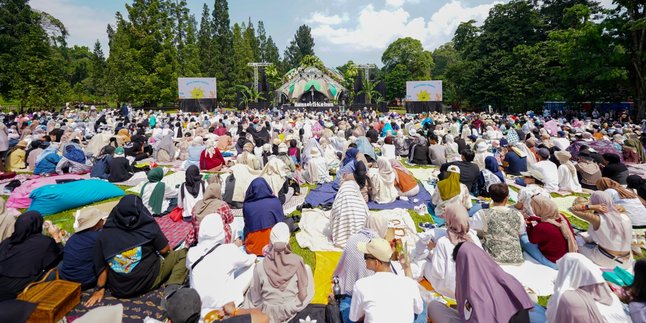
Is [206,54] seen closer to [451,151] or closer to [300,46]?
[300,46]

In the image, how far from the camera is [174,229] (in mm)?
5160

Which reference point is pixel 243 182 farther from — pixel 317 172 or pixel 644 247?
pixel 644 247

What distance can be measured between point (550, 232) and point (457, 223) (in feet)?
4.78

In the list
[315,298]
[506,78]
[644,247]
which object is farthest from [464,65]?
[315,298]

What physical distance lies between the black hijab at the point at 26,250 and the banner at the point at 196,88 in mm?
29183

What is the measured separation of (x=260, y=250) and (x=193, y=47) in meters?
38.8

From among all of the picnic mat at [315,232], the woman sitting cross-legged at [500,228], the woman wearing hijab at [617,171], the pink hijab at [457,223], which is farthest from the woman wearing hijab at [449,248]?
the woman wearing hijab at [617,171]

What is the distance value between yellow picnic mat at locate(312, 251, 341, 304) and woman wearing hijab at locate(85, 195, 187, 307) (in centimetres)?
140

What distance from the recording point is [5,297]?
303 centimetres

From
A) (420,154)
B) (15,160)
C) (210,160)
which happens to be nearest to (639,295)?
(420,154)

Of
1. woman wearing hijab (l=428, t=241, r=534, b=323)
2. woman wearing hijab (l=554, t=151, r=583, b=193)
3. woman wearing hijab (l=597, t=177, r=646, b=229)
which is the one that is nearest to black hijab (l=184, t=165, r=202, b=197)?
woman wearing hijab (l=428, t=241, r=534, b=323)

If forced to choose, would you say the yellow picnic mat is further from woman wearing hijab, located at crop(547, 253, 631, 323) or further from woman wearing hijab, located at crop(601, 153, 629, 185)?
woman wearing hijab, located at crop(601, 153, 629, 185)

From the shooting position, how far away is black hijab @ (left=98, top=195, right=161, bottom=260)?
3146mm

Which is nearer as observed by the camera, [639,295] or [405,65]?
[639,295]
